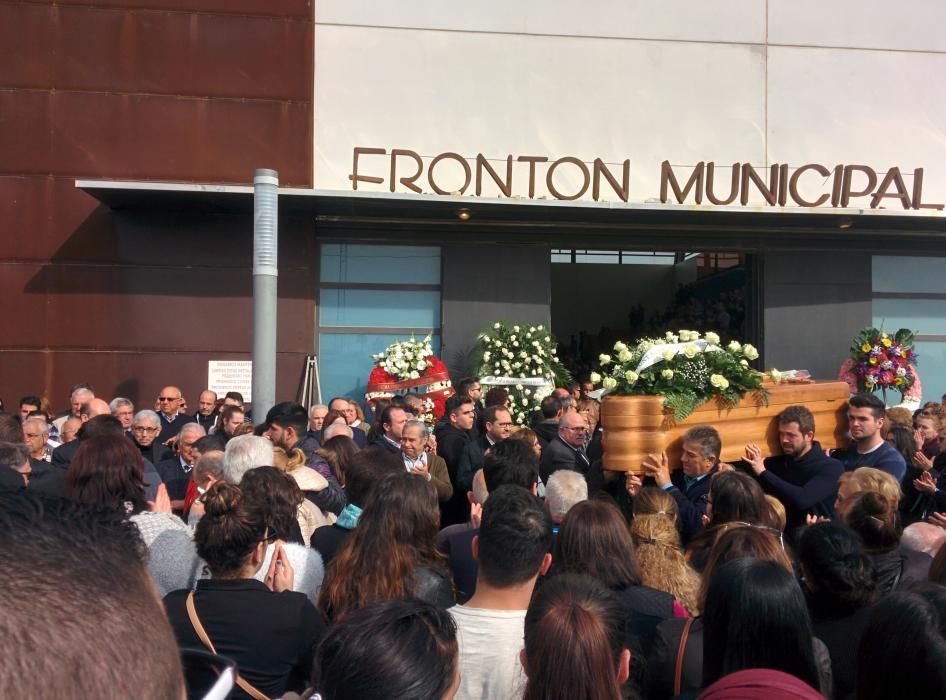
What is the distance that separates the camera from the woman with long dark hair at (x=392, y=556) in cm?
386

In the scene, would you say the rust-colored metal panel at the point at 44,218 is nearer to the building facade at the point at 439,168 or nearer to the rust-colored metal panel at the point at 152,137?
the building facade at the point at 439,168

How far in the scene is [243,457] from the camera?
5070 mm

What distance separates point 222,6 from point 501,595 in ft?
43.5

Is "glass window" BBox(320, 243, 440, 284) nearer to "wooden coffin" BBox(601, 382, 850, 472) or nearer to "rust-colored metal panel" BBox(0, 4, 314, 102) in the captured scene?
"rust-colored metal panel" BBox(0, 4, 314, 102)

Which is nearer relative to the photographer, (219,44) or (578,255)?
(219,44)

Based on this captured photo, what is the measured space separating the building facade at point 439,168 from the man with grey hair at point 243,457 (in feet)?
27.5

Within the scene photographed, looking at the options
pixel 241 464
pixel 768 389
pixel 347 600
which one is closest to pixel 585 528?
pixel 347 600

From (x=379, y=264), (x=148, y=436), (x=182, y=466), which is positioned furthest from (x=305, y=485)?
(x=379, y=264)

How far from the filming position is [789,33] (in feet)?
51.1

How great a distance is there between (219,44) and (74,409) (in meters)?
6.65

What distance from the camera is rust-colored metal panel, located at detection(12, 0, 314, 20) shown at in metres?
14.1

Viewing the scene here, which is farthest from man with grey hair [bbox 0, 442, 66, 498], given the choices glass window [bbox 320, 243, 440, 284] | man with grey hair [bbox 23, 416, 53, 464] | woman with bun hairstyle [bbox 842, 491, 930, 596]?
glass window [bbox 320, 243, 440, 284]

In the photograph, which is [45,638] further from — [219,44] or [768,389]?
[219,44]

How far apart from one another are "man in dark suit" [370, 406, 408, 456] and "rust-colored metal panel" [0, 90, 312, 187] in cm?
782
